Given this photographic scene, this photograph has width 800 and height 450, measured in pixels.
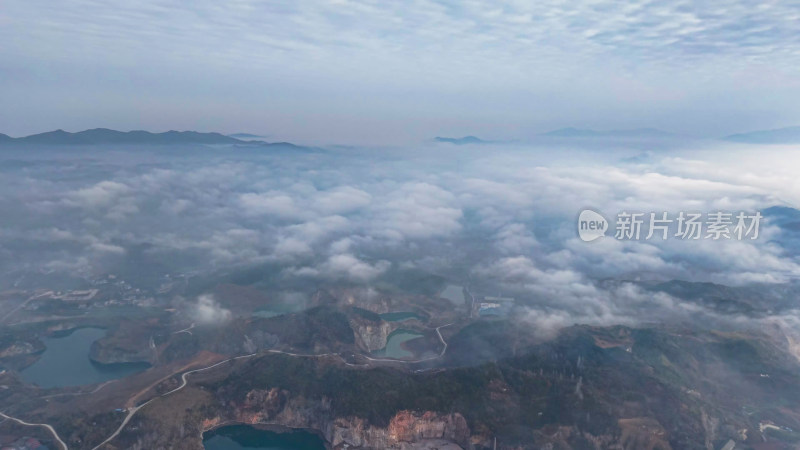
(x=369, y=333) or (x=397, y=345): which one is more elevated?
(x=369, y=333)

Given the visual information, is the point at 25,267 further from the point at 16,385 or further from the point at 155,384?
the point at 155,384

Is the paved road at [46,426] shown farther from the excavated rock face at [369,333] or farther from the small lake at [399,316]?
the small lake at [399,316]

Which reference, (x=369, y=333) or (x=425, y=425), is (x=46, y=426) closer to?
(x=425, y=425)

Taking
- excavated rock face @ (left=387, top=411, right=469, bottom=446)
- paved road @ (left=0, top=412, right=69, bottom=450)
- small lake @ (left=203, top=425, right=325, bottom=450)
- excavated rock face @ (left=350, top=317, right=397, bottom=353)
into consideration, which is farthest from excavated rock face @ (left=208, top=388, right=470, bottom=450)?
excavated rock face @ (left=350, top=317, right=397, bottom=353)

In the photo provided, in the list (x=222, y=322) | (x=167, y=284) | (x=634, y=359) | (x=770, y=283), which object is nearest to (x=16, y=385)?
(x=222, y=322)

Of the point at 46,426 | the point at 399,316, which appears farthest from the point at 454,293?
the point at 46,426

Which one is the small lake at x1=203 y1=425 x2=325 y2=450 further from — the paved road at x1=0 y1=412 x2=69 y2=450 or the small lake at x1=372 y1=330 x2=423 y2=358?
the small lake at x1=372 y1=330 x2=423 y2=358
